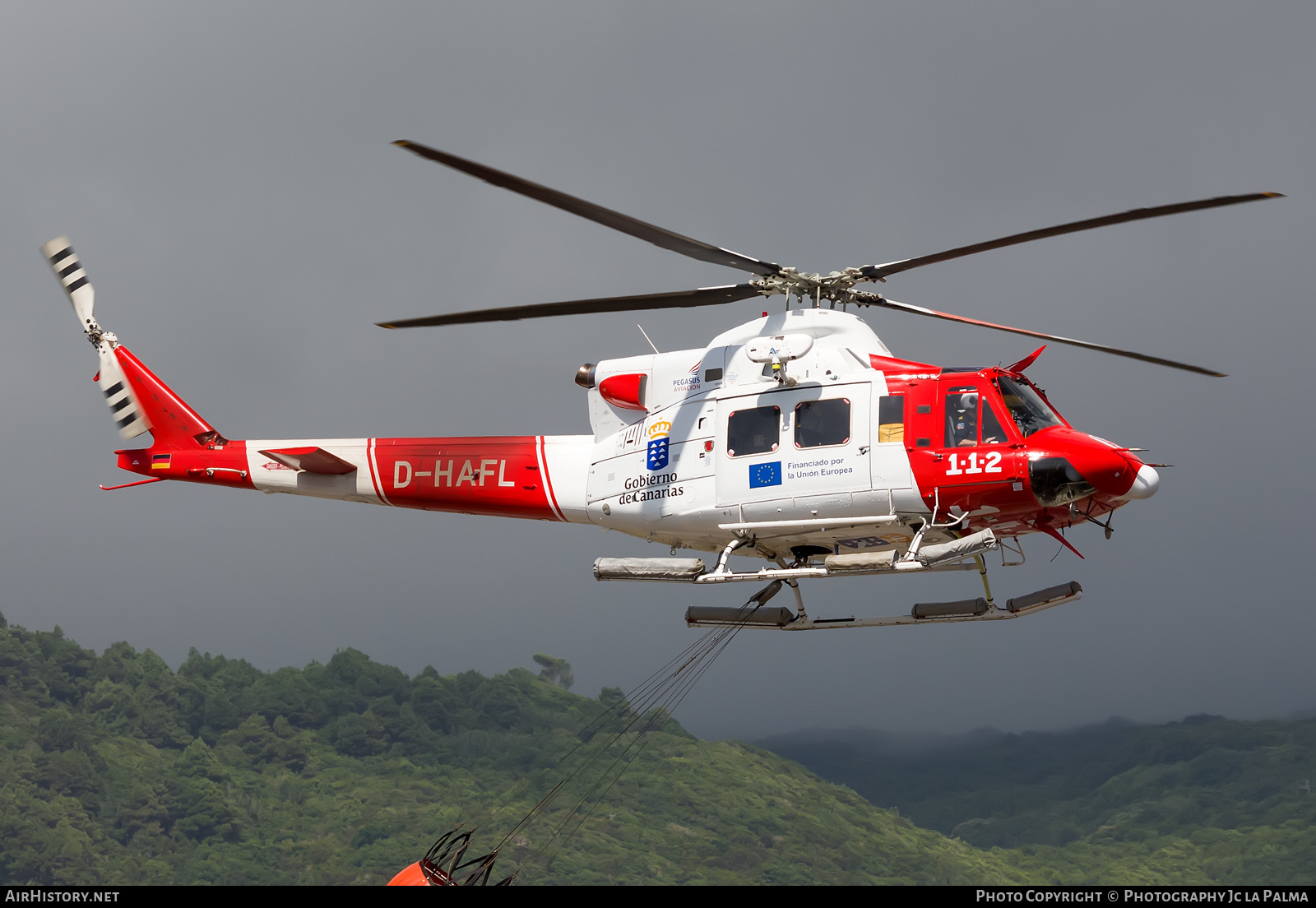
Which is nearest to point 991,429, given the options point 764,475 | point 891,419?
point 891,419

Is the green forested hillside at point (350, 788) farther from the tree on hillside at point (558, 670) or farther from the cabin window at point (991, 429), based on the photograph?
the cabin window at point (991, 429)

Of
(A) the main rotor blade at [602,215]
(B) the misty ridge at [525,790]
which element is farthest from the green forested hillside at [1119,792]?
(A) the main rotor blade at [602,215]

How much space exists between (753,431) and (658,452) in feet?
4.93

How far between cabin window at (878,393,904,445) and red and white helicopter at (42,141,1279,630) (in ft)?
0.07

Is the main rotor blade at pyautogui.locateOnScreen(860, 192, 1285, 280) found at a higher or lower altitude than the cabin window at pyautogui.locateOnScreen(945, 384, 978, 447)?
higher

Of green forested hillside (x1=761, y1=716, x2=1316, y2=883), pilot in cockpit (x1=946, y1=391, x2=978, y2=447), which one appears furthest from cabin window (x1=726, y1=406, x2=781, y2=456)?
green forested hillside (x1=761, y1=716, x2=1316, y2=883)

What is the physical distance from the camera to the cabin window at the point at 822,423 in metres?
17.0

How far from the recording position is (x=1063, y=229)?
613 inches

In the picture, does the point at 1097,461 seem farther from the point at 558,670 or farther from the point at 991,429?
the point at 558,670

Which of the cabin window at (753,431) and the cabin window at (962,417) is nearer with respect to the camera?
the cabin window at (962,417)

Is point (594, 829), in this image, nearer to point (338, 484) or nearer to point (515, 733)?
point (515, 733)

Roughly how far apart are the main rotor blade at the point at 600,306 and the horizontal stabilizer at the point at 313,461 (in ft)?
11.6

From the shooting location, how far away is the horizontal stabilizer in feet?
68.1

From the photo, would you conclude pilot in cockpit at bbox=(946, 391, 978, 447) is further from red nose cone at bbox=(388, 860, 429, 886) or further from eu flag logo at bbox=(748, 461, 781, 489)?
red nose cone at bbox=(388, 860, 429, 886)
